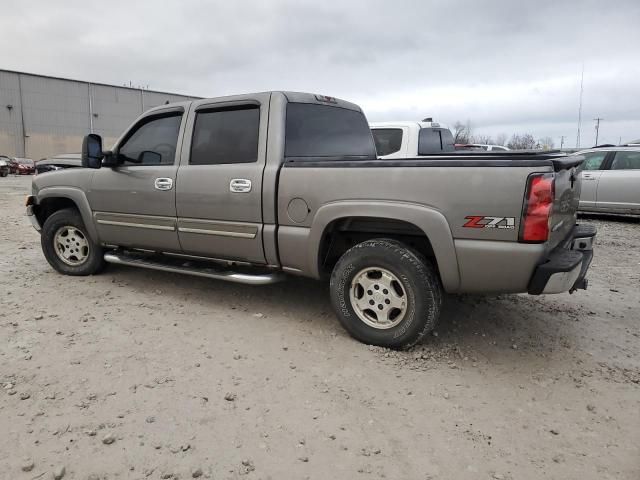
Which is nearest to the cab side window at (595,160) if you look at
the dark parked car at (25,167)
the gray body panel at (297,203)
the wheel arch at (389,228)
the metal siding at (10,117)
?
the gray body panel at (297,203)

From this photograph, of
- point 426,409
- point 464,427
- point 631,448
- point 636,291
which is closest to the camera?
point 631,448

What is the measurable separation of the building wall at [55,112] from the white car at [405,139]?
42.3 meters

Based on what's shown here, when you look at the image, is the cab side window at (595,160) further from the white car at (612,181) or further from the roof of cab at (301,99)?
the roof of cab at (301,99)

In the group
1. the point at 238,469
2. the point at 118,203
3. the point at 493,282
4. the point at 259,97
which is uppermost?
the point at 259,97

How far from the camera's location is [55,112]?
141 feet

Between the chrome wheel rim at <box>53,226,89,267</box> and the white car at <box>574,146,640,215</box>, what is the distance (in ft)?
31.1

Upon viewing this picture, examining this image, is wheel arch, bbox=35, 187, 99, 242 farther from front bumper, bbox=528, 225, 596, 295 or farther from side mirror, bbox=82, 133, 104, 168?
front bumper, bbox=528, 225, 596, 295

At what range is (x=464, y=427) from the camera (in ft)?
8.57

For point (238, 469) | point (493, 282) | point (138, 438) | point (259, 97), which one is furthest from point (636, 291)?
point (138, 438)

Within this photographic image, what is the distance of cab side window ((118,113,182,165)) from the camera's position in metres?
4.57

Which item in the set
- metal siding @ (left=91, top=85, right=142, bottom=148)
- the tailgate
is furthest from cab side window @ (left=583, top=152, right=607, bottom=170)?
metal siding @ (left=91, top=85, right=142, bottom=148)

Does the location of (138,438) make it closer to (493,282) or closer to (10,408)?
(10,408)

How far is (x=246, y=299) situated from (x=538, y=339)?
2.59m

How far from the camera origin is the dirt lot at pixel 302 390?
2320 mm
